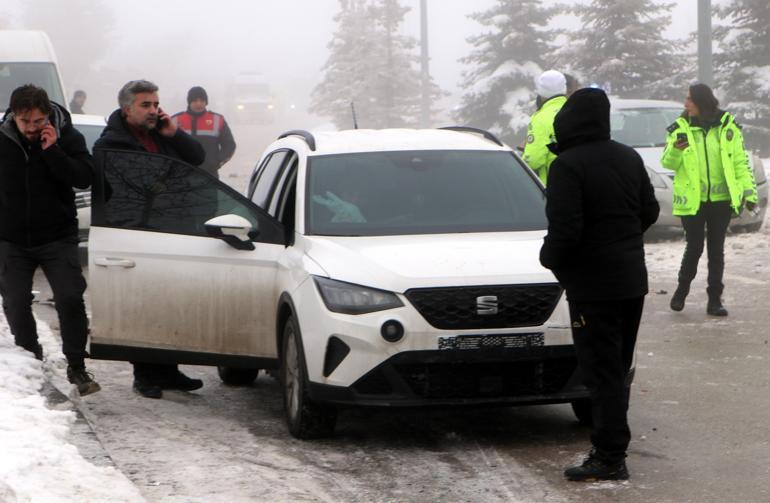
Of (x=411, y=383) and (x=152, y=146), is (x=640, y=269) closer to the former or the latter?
(x=411, y=383)

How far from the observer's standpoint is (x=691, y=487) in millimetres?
6168

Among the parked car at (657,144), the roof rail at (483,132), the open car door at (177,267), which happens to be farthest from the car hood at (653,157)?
the open car door at (177,267)

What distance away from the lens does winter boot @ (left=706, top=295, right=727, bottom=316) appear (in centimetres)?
1131

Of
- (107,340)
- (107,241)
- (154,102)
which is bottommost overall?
(107,340)

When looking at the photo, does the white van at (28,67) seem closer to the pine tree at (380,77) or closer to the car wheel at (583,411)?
the car wheel at (583,411)

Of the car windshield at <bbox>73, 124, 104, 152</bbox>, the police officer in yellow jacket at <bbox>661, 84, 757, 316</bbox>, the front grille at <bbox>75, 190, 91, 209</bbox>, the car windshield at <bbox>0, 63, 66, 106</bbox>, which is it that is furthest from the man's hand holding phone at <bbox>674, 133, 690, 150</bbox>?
the car windshield at <bbox>0, 63, 66, 106</bbox>

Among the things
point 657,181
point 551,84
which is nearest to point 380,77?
point 657,181

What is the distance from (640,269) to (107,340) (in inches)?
126

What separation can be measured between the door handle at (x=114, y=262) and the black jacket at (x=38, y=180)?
31 cm

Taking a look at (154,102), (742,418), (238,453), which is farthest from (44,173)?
(742,418)

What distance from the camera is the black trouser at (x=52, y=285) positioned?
7934mm

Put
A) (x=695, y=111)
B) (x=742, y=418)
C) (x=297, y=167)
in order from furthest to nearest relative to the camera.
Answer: (x=695, y=111) → (x=297, y=167) → (x=742, y=418)

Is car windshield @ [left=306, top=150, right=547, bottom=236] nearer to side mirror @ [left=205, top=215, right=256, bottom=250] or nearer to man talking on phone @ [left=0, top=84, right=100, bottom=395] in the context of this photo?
side mirror @ [left=205, top=215, right=256, bottom=250]

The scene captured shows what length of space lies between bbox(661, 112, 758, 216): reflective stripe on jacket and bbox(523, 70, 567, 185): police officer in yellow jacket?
1250 millimetres
